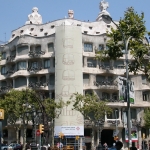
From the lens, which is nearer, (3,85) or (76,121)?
(76,121)

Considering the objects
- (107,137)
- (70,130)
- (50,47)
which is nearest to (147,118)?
(107,137)

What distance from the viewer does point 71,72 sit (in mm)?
56375

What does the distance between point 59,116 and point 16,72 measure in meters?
11.9

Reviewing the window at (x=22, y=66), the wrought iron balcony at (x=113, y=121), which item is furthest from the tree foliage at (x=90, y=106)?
the window at (x=22, y=66)

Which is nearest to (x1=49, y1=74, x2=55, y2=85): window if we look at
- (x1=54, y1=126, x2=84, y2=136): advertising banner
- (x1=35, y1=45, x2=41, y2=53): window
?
(x1=35, y1=45, x2=41, y2=53): window

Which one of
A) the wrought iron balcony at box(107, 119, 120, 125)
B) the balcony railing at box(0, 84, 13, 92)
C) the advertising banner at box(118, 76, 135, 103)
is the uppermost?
the balcony railing at box(0, 84, 13, 92)

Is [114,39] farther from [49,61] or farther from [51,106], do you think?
[49,61]

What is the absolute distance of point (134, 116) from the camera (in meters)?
60.7

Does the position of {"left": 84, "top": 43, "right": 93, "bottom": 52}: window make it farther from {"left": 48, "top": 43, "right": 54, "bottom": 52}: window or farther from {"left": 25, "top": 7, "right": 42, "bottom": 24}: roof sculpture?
{"left": 25, "top": 7, "right": 42, "bottom": 24}: roof sculpture

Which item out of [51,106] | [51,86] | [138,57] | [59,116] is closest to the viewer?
[138,57]

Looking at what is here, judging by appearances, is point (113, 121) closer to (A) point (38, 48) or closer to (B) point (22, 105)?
(B) point (22, 105)

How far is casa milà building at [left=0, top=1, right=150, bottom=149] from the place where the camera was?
2229 inches

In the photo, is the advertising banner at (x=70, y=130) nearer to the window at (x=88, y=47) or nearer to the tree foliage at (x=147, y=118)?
the tree foliage at (x=147, y=118)

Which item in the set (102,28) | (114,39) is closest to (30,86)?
(102,28)
